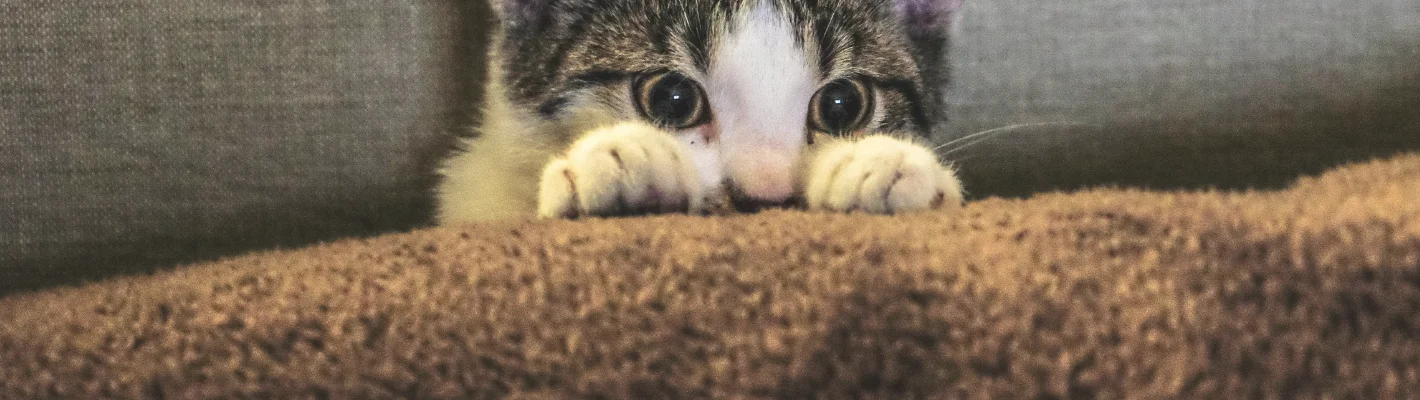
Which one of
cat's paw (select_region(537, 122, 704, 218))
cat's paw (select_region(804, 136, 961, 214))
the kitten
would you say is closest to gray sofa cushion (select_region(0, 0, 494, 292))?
the kitten

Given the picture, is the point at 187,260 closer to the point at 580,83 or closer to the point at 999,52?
the point at 580,83

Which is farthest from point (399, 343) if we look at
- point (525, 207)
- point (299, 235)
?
point (299, 235)

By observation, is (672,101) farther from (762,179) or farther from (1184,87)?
(1184,87)

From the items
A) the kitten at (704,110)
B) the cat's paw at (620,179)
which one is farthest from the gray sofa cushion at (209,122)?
the cat's paw at (620,179)

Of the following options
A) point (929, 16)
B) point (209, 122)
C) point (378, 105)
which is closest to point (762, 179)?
point (929, 16)

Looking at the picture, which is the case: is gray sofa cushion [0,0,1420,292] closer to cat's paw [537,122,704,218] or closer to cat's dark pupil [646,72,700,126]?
cat's dark pupil [646,72,700,126]

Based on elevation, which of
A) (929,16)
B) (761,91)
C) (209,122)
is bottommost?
(209,122)
